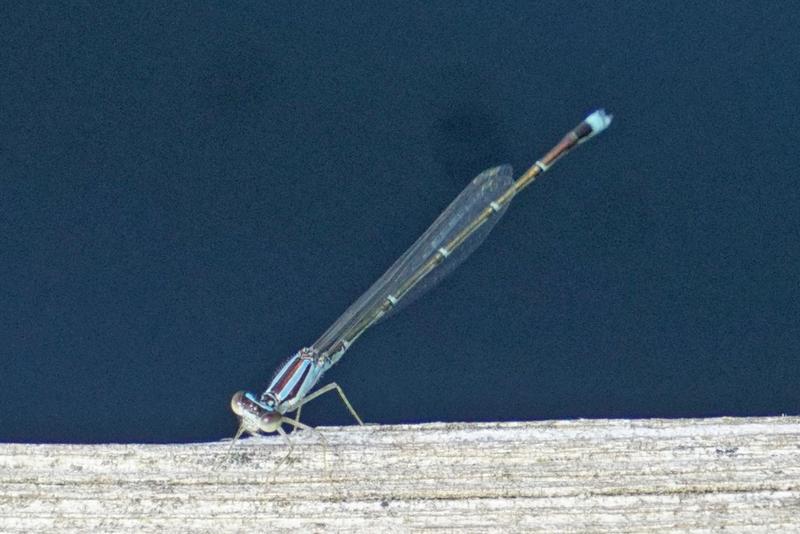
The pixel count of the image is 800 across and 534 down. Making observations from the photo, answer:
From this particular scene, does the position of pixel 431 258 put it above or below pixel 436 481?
above

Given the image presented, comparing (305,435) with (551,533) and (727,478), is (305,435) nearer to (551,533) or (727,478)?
(551,533)

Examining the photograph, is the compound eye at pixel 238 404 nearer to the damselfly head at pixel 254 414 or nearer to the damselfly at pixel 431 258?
the damselfly head at pixel 254 414

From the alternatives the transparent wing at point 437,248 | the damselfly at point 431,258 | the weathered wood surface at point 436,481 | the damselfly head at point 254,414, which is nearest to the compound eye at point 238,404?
the damselfly head at point 254,414

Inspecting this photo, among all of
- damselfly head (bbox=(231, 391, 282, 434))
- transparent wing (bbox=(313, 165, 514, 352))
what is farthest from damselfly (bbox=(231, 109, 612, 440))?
damselfly head (bbox=(231, 391, 282, 434))

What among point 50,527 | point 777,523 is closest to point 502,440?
point 777,523

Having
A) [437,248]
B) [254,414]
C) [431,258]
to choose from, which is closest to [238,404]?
[254,414]

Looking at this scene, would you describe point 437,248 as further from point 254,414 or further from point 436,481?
point 254,414
